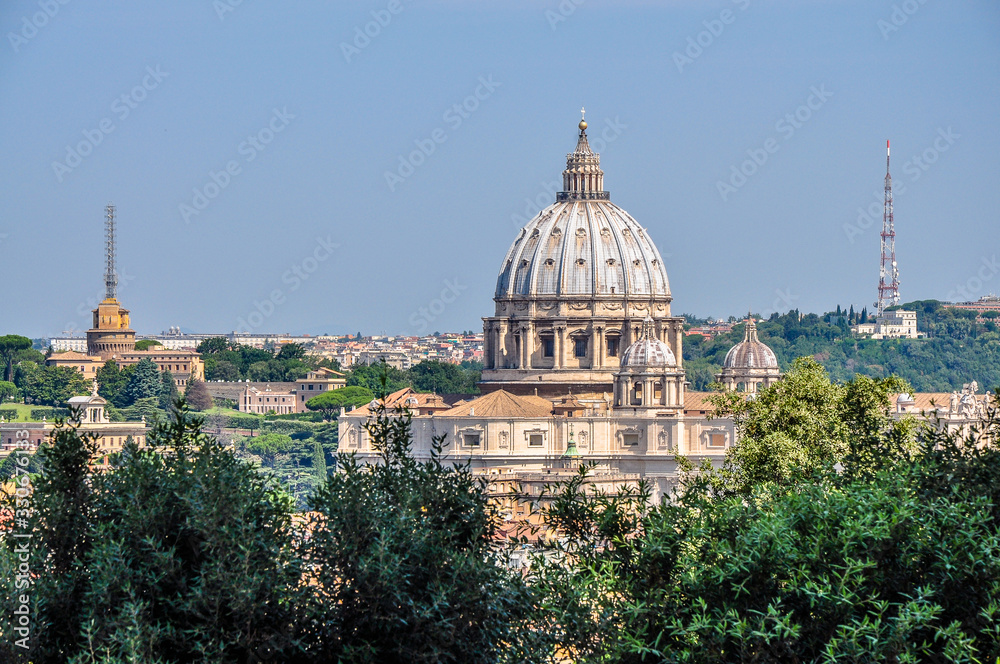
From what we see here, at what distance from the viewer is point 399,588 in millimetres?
27578

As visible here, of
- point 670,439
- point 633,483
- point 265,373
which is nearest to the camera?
point 633,483

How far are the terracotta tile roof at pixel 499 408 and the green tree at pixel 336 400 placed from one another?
5665 cm

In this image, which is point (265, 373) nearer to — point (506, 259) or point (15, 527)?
point (506, 259)

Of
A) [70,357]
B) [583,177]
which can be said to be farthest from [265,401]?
[583,177]

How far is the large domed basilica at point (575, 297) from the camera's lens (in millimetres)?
104500

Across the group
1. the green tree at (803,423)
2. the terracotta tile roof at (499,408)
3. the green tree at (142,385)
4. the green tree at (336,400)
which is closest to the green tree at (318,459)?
the green tree at (336,400)

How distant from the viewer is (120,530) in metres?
27.8

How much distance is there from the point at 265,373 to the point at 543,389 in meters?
94.6

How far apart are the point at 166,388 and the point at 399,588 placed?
144 metres

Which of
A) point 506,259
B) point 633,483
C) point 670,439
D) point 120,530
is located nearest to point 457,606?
point 120,530

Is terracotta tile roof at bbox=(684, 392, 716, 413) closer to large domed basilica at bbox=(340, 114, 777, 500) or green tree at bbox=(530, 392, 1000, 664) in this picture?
large domed basilica at bbox=(340, 114, 777, 500)

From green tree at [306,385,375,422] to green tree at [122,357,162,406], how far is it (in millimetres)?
12070

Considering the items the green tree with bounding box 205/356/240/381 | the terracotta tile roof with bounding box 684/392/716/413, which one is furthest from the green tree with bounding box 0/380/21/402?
the terracotta tile roof with bounding box 684/392/716/413

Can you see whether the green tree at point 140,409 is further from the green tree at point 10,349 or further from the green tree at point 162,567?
the green tree at point 162,567
